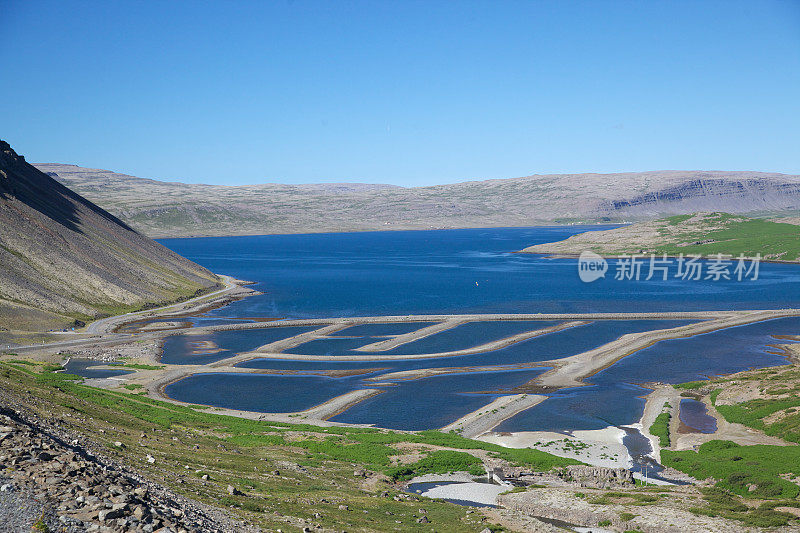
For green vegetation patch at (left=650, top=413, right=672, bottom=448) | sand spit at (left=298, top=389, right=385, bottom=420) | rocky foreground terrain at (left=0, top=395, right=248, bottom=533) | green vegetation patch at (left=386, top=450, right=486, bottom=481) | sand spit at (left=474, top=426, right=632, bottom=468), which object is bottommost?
sand spit at (left=298, top=389, right=385, bottom=420)

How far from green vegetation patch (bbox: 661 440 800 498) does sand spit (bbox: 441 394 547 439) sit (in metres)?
18.6

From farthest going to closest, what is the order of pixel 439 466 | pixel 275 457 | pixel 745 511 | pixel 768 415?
pixel 768 415
pixel 439 466
pixel 275 457
pixel 745 511

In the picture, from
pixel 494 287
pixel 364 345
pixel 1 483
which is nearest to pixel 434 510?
pixel 1 483

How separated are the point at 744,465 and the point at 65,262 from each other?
132 metres

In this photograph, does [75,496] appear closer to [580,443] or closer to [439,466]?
[439,466]

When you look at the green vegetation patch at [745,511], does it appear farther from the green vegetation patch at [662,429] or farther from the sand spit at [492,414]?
the sand spit at [492,414]

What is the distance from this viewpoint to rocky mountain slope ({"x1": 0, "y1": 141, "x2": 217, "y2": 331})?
120 metres

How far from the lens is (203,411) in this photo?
2886 inches

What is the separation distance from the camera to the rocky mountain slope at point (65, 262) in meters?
120

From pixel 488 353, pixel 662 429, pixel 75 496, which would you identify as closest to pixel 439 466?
pixel 662 429

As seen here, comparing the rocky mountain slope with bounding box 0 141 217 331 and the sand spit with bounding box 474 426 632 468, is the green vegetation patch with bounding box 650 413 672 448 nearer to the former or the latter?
the sand spit with bounding box 474 426 632 468

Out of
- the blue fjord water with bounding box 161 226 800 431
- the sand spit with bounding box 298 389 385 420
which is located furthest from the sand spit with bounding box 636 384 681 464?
the sand spit with bounding box 298 389 385 420

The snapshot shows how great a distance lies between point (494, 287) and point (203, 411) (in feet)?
419

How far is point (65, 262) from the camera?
451 feet
